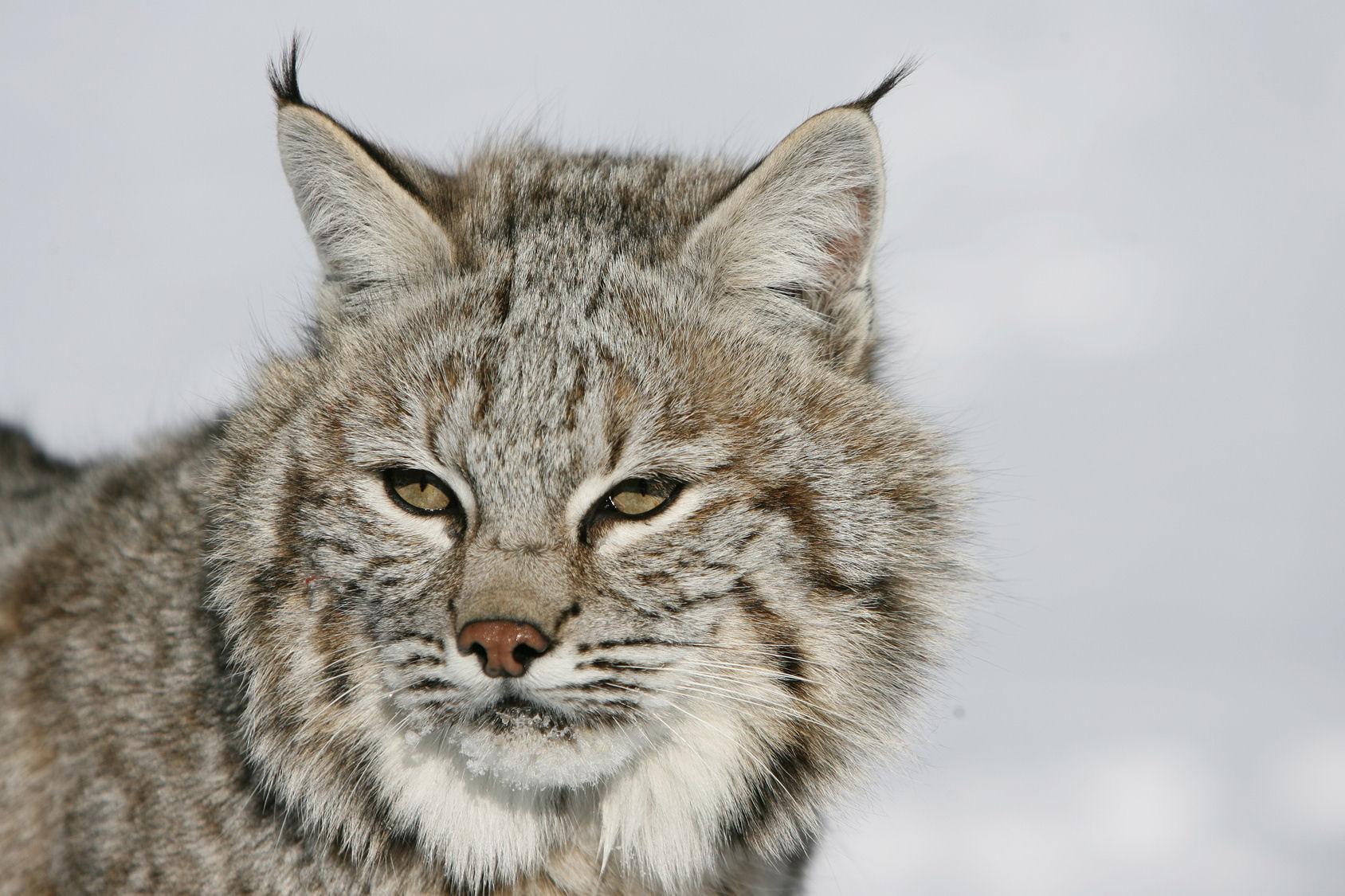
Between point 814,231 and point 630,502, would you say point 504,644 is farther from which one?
point 814,231

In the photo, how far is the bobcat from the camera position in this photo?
11.7 feet

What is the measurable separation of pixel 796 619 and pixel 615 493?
0.62m

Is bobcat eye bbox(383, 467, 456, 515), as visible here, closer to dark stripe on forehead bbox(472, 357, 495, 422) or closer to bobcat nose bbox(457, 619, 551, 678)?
dark stripe on forehead bbox(472, 357, 495, 422)

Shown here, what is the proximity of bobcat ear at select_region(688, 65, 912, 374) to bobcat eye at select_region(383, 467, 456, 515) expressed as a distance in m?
1.09

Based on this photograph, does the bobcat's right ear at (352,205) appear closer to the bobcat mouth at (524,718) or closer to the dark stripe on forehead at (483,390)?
the dark stripe on forehead at (483,390)

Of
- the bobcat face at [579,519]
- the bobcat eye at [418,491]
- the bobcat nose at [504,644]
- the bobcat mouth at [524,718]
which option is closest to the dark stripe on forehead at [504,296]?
the bobcat face at [579,519]

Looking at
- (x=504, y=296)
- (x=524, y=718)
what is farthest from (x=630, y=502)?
(x=504, y=296)

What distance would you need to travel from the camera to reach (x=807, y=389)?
403 cm

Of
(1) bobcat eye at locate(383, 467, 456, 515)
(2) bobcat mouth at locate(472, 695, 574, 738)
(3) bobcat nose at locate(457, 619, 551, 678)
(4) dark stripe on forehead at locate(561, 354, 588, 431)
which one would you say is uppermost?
(4) dark stripe on forehead at locate(561, 354, 588, 431)

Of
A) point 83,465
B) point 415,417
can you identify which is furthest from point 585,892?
point 83,465

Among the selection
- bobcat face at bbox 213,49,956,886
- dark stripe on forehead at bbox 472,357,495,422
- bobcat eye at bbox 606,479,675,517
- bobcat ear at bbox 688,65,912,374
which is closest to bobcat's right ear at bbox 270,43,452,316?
bobcat face at bbox 213,49,956,886

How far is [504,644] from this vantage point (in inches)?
131

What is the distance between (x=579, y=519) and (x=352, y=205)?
133 centimetres

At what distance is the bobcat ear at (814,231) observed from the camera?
3.90m
